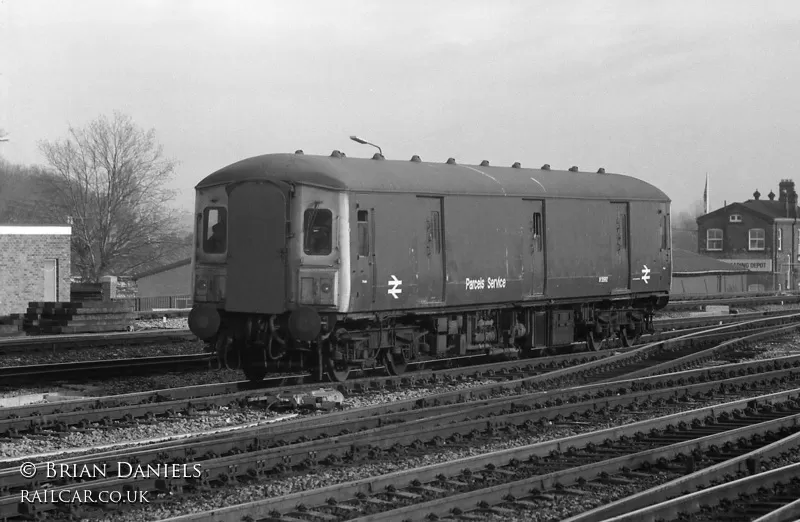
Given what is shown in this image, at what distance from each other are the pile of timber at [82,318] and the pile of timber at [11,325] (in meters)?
0.33

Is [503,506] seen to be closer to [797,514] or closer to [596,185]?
[797,514]

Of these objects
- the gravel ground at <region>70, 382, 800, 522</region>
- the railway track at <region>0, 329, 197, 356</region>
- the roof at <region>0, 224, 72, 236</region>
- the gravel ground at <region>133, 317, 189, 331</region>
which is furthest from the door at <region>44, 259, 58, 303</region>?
the gravel ground at <region>70, 382, 800, 522</region>

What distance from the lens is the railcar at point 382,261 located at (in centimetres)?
1539

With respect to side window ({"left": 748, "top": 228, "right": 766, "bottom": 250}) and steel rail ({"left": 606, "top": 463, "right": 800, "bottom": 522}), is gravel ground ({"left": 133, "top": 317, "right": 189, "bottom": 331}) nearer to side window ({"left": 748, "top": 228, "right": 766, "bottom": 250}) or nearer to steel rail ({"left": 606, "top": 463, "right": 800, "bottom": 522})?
steel rail ({"left": 606, "top": 463, "right": 800, "bottom": 522})

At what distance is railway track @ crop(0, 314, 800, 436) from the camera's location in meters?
12.2

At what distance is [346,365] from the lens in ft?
52.5

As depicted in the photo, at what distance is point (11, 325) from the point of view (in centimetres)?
2880

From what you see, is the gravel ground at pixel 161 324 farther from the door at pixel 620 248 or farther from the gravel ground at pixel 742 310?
the gravel ground at pixel 742 310

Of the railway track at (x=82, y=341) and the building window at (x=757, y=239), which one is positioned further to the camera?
the building window at (x=757, y=239)

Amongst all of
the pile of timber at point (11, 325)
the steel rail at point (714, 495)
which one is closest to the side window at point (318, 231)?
the steel rail at point (714, 495)

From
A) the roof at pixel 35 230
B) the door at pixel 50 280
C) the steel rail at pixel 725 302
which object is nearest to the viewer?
the steel rail at pixel 725 302

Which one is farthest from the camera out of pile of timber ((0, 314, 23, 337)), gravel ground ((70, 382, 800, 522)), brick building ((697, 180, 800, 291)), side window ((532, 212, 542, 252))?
brick building ((697, 180, 800, 291))

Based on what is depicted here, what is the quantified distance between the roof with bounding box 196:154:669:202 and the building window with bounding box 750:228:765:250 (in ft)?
187

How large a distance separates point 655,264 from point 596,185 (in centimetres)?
270
